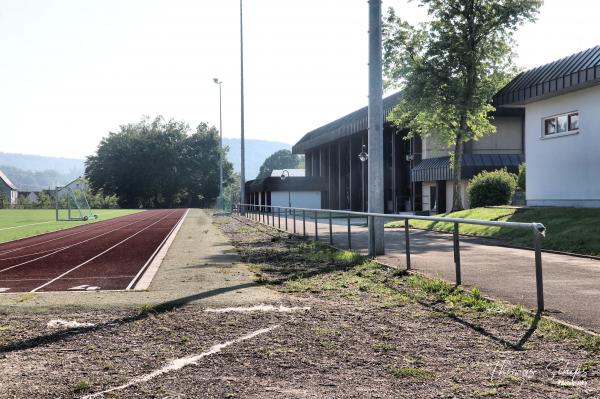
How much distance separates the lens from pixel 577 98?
20.8m

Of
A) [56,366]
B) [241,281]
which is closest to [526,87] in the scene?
[241,281]

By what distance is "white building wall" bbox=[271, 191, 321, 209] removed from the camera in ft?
181

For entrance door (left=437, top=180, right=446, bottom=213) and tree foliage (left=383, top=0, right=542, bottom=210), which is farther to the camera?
entrance door (left=437, top=180, right=446, bottom=213)

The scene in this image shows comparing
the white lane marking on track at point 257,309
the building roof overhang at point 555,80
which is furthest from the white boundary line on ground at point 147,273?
the building roof overhang at point 555,80

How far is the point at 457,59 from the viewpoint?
1169 inches

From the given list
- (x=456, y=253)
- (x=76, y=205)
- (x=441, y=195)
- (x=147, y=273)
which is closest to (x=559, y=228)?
(x=456, y=253)

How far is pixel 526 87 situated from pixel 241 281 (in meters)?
16.6

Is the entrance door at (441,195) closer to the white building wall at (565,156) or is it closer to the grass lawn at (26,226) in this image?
the white building wall at (565,156)

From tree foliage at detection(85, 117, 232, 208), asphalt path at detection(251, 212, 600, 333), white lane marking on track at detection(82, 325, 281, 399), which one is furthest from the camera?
tree foliage at detection(85, 117, 232, 208)

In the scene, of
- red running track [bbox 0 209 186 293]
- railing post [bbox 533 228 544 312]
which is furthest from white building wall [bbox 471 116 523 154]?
railing post [bbox 533 228 544 312]

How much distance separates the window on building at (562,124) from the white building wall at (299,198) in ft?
111

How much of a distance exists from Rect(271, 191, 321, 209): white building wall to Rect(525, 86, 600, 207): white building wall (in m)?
32.9

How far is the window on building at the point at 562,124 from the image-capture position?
69.3ft

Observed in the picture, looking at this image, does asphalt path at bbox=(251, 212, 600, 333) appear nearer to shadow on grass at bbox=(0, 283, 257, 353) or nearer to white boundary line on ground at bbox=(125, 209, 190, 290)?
shadow on grass at bbox=(0, 283, 257, 353)
